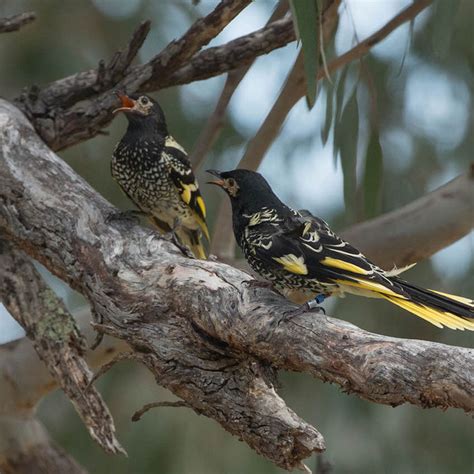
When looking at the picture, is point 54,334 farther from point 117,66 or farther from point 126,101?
point 117,66

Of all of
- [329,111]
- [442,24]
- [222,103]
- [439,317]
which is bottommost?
[439,317]

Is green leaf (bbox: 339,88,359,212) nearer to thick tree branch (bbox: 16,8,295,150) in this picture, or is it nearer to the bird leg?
thick tree branch (bbox: 16,8,295,150)

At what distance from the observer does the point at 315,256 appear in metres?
3.03

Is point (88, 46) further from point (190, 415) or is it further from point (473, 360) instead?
point (473, 360)

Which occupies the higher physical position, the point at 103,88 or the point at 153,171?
the point at 103,88

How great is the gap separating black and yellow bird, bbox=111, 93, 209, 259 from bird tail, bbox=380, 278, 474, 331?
1.49 metres

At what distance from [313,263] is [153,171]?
1315mm

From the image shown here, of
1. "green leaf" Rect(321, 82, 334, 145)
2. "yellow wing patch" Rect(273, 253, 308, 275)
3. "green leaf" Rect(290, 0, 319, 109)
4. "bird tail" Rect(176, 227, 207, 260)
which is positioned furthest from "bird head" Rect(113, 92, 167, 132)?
"yellow wing patch" Rect(273, 253, 308, 275)

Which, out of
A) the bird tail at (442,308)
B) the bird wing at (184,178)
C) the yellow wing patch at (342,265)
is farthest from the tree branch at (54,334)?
the bird tail at (442,308)

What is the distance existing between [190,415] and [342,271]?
10.9ft

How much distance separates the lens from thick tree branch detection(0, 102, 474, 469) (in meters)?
2.35

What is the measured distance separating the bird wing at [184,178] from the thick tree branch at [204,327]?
0.62m

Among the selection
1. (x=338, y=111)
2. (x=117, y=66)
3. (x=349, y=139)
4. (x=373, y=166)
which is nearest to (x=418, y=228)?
(x=373, y=166)

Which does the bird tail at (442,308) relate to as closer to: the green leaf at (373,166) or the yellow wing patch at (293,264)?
the yellow wing patch at (293,264)
